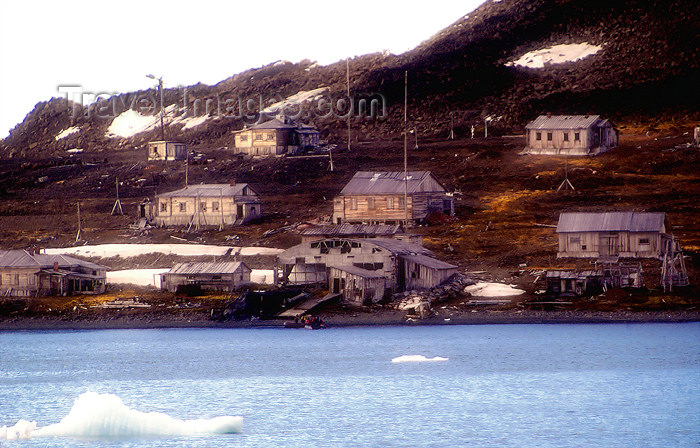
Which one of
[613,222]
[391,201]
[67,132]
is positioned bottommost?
[613,222]

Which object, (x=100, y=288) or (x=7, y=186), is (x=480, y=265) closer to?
(x=100, y=288)

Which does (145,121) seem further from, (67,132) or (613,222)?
(613,222)

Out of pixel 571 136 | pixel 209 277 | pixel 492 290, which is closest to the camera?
pixel 492 290

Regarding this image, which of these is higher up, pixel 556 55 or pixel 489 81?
pixel 556 55

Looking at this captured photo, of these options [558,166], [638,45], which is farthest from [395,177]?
[638,45]

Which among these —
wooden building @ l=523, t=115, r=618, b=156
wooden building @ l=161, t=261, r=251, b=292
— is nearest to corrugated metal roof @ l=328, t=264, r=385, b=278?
wooden building @ l=161, t=261, r=251, b=292

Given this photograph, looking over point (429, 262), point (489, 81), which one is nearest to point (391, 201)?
point (429, 262)

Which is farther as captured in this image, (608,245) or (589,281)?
(608,245)
